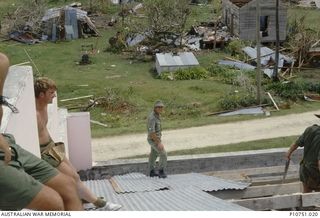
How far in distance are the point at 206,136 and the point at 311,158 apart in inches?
304

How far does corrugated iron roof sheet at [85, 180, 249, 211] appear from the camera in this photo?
5191mm

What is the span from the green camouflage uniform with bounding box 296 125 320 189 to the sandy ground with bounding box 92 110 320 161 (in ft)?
22.1

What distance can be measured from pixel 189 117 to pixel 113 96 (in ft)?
9.52

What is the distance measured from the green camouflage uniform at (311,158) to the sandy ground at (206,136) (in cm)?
675

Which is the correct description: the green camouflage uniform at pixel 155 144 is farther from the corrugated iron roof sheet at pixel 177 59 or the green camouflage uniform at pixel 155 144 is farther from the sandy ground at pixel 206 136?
the corrugated iron roof sheet at pixel 177 59

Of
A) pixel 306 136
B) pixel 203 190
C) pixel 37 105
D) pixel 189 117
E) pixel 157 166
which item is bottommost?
pixel 189 117

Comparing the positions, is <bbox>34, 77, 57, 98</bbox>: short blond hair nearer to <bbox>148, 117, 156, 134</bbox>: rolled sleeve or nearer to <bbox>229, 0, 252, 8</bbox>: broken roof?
<bbox>148, 117, 156, 134</bbox>: rolled sleeve

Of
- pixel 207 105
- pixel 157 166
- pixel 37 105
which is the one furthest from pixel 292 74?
pixel 37 105

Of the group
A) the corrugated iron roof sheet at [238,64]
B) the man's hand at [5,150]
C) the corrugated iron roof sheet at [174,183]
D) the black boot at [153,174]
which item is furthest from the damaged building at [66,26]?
the man's hand at [5,150]

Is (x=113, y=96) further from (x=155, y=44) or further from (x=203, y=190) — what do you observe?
(x=203, y=190)

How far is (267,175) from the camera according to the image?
8930mm

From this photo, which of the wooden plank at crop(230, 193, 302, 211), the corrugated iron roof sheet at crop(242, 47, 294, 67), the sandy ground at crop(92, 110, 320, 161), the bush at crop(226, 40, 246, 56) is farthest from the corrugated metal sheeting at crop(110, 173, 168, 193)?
the bush at crop(226, 40, 246, 56)

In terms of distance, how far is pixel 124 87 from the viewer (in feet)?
68.6

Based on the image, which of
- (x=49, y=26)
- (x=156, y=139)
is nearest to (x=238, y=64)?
(x=49, y=26)
